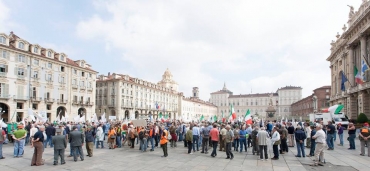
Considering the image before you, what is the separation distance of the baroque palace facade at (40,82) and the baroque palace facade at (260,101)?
95527mm

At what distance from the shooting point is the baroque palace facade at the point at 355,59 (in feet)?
113

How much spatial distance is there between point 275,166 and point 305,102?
83.8 m

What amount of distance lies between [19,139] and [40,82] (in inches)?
1497

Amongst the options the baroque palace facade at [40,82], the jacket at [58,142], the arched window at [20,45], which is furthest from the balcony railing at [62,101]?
the jacket at [58,142]

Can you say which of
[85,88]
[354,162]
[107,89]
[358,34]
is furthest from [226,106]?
[354,162]

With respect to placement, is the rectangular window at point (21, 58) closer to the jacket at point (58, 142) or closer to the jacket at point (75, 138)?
the jacket at point (75, 138)

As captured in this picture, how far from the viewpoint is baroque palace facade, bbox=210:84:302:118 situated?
5221 inches

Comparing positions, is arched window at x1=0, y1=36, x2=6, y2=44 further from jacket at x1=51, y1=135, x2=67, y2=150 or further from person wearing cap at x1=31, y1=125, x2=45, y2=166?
jacket at x1=51, y1=135, x2=67, y2=150

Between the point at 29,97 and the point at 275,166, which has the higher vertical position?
the point at 29,97

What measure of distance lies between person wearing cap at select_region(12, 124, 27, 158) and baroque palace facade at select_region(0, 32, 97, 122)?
25.2 metres

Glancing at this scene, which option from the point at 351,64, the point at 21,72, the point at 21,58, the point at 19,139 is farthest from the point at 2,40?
the point at 351,64

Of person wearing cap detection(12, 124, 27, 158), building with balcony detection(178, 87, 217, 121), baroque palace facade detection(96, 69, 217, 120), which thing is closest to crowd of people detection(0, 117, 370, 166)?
person wearing cap detection(12, 124, 27, 158)

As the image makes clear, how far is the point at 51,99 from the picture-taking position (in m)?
46.9

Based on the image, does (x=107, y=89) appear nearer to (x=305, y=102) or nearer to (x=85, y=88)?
(x=85, y=88)
